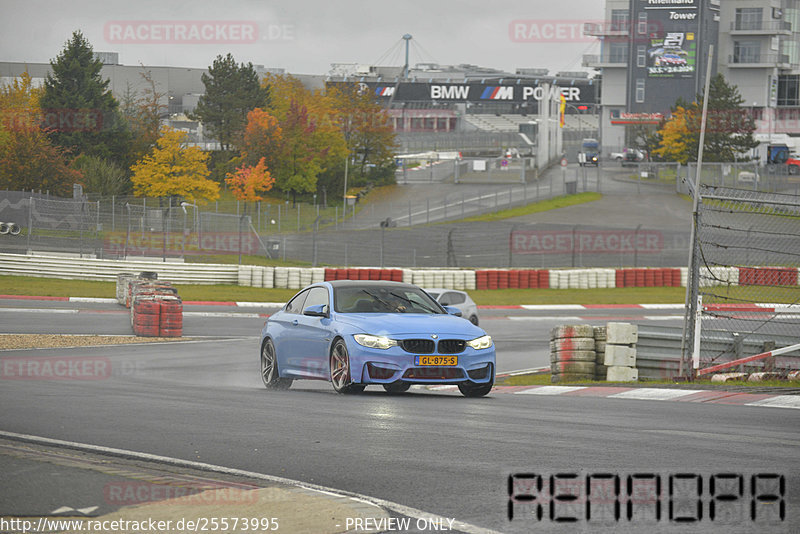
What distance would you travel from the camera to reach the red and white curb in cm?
1257

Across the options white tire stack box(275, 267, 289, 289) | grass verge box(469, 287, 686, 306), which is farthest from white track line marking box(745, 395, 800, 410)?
white tire stack box(275, 267, 289, 289)

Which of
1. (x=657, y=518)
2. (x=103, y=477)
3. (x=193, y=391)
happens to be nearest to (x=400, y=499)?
(x=657, y=518)

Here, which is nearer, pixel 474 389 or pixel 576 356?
pixel 474 389

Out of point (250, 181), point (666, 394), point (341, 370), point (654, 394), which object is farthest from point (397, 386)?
point (250, 181)

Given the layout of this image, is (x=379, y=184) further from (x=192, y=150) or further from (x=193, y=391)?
(x=193, y=391)

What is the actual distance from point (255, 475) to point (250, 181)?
221ft

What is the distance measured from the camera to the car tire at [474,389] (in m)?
13.5

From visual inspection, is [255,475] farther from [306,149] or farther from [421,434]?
[306,149]

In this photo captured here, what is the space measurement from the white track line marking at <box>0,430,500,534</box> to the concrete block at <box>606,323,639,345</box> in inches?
386

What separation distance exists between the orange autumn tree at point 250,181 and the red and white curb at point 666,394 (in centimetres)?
5917

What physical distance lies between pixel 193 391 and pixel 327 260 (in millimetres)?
34881

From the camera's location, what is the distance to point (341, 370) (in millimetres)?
13367

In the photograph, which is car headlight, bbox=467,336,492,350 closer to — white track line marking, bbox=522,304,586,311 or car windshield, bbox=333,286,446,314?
car windshield, bbox=333,286,446,314

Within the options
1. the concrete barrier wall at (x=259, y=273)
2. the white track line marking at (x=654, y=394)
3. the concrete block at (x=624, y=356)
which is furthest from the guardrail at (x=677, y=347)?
the concrete barrier wall at (x=259, y=273)
